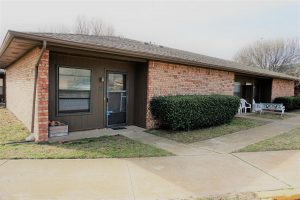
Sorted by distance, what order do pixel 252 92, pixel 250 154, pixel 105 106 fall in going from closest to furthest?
pixel 250 154 < pixel 105 106 < pixel 252 92

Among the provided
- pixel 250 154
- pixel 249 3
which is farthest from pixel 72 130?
pixel 249 3

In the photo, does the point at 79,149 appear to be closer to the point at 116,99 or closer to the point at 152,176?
the point at 152,176

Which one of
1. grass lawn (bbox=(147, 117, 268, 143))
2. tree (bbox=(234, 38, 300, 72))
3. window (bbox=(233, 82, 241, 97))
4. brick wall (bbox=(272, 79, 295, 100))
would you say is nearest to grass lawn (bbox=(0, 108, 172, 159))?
grass lawn (bbox=(147, 117, 268, 143))

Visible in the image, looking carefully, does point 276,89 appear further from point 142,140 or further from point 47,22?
point 47,22

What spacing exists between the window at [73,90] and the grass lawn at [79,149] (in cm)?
154

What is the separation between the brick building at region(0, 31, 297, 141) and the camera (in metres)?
6.33

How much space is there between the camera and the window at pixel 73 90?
24.6 ft

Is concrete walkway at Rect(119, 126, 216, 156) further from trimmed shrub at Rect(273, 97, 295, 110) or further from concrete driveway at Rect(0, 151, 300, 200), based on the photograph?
trimmed shrub at Rect(273, 97, 295, 110)

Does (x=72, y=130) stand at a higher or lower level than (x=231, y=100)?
lower

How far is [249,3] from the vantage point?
10305 millimetres

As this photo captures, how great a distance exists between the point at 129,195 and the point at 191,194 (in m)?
0.96

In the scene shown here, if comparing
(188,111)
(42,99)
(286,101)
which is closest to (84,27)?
(286,101)

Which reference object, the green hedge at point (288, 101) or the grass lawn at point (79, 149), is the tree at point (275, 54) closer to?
the green hedge at point (288, 101)

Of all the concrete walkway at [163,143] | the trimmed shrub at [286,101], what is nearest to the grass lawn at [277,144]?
the concrete walkway at [163,143]
